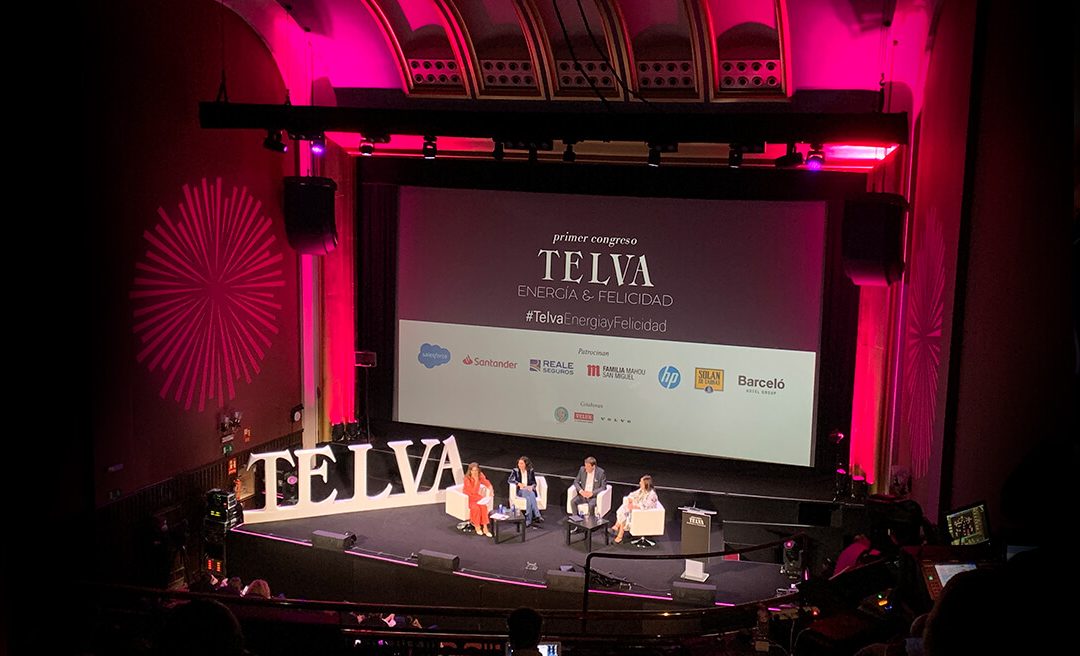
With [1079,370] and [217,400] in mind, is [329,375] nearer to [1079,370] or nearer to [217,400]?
[217,400]

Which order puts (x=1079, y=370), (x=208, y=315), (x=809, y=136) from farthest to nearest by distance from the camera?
(x=208, y=315), (x=809, y=136), (x=1079, y=370)

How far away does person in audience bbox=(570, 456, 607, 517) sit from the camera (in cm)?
864

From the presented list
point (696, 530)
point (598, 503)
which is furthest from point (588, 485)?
point (696, 530)

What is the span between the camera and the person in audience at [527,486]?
A: 343 inches

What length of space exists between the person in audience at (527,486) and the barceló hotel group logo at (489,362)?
1506mm

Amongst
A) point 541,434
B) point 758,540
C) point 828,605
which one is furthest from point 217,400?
point 828,605

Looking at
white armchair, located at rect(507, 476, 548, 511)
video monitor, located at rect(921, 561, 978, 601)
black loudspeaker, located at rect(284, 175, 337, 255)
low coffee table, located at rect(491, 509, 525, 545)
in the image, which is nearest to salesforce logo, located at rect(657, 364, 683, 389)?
white armchair, located at rect(507, 476, 548, 511)

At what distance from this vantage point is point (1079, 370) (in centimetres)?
191

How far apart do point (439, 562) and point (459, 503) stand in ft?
3.87

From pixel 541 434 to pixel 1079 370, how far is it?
8.27 metres

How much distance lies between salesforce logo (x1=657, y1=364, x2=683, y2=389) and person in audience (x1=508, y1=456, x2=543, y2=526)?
1836mm

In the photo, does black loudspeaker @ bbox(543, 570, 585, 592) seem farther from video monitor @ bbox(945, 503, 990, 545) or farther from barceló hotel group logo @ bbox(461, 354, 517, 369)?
video monitor @ bbox(945, 503, 990, 545)

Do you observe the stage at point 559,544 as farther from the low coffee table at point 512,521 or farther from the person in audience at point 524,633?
the person in audience at point 524,633

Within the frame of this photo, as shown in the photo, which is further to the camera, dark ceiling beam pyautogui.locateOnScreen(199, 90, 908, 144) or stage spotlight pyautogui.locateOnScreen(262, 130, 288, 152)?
stage spotlight pyautogui.locateOnScreen(262, 130, 288, 152)
